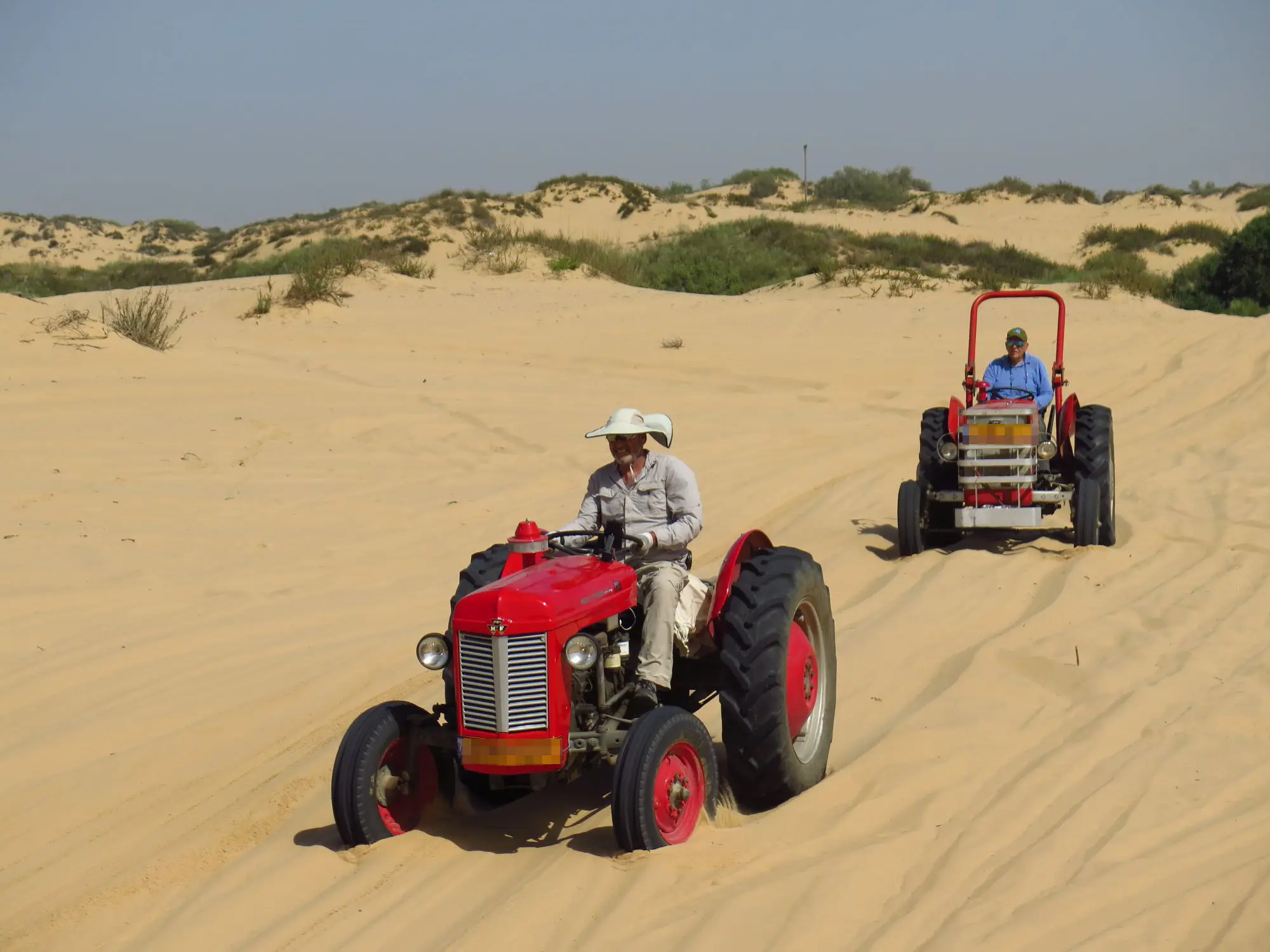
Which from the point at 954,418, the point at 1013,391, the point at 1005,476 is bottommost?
the point at 1005,476

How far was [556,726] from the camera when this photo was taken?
16.0 ft

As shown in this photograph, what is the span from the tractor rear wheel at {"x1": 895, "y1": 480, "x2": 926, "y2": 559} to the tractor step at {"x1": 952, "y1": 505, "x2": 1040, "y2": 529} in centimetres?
28

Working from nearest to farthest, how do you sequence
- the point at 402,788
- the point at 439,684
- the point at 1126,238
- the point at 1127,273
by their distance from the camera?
the point at 402,788 → the point at 439,684 → the point at 1127,273 → the point at 1126,238

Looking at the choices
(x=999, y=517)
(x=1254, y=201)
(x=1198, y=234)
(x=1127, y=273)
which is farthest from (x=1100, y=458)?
(x=1254, y=201)

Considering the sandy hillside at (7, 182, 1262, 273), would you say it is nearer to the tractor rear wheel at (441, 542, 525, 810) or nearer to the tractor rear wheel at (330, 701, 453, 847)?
the tractor rear wheel at (441, 542, 525, 810)

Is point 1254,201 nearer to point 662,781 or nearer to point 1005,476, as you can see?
point 1005,476

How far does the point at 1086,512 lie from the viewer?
9836 mm

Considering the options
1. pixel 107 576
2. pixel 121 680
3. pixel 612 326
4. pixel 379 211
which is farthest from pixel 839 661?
pixel 379 211

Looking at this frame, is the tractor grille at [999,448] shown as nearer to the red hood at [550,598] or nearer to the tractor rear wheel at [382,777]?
the red hood at [550,598]

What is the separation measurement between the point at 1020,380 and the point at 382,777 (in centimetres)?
721

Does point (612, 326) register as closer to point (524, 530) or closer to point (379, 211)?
point (524, 530)

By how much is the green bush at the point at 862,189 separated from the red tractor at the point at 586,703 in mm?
52646

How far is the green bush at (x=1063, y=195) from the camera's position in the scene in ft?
179

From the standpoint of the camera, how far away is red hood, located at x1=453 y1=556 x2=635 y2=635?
486 centimetres
